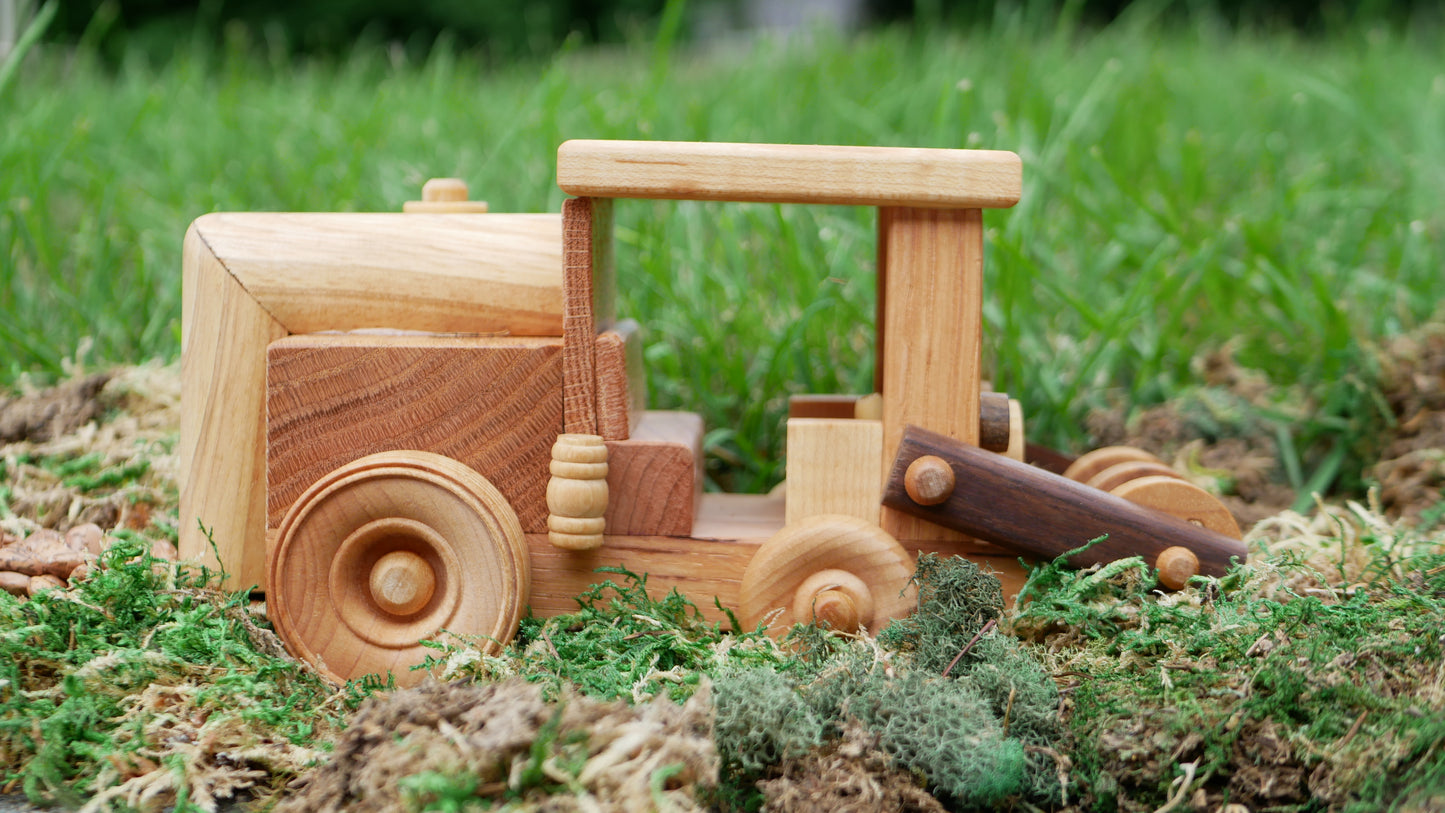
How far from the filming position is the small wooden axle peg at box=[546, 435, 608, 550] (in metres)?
1.29

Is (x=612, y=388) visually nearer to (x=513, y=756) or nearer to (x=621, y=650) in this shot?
(x=621, y=650)

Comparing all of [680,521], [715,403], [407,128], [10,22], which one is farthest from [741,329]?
[10,22]

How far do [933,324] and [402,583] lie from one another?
27.7 inches

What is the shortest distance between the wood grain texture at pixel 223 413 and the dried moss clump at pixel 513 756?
1.57ft

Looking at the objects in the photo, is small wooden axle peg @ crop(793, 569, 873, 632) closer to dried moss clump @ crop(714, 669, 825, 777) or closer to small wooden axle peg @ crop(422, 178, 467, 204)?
dried moss clump @ crop(714, 669, 825, 777)

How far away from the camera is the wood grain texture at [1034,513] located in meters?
1.30

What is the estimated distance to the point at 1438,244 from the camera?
2467 mm

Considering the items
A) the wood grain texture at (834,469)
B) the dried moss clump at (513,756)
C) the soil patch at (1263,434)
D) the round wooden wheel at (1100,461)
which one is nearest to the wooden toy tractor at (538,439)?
the wood grain texture at (834,469)

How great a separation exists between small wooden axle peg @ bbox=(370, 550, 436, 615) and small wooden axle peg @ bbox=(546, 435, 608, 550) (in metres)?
0.16

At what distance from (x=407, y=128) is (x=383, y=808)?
8.00ft

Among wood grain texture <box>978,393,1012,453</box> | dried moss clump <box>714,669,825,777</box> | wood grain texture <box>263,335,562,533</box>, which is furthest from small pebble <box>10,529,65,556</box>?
wood grain texture <box>978,393,1012,453</box>

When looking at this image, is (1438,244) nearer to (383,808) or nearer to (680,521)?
(680,521)

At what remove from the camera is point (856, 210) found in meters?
2.45

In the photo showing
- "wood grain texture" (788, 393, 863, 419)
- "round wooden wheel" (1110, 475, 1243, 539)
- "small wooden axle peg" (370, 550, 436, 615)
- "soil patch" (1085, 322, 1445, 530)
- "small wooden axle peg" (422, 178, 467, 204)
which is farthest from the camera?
"soil patch" (1085, 322, 1445, 530)
